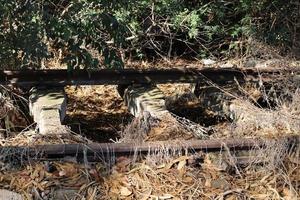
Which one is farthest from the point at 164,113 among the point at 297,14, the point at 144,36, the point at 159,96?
the point at 297,14

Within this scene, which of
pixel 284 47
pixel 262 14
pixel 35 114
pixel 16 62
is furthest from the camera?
pixel 262 14

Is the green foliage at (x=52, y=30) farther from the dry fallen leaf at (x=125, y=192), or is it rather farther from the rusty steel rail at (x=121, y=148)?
the dry fallen leaf at (x=125, y=192)

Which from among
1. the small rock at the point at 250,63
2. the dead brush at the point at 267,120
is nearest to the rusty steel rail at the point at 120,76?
the dead brush at the point at 267,120

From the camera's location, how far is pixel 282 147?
4.75 meters

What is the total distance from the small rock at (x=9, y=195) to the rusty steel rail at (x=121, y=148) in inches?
15.5

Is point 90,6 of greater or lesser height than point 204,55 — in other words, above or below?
above

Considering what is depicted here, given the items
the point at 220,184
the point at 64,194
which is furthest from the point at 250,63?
the point at 64,194

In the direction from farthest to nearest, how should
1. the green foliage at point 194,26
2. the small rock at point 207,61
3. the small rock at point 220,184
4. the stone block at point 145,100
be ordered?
the small rock at point 207,61
the green foliage at point 194,26
the stone block at point 145,100
the small rock at point 220,184

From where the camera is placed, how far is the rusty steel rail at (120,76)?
622cm

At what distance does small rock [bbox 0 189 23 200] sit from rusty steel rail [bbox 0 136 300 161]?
0.39 metres

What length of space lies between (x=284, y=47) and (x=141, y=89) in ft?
12.0

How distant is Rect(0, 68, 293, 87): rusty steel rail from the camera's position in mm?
6219

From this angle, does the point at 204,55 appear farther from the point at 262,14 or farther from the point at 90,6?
the point at 90,6

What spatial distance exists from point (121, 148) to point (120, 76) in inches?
84.6
